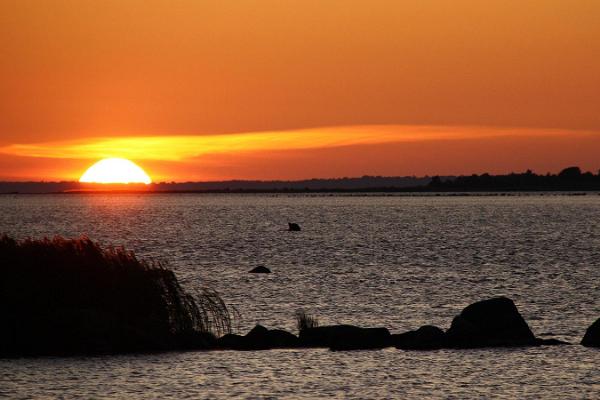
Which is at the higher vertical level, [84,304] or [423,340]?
[84,304]

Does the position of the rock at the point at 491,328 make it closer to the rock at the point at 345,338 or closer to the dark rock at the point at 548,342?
the dark rock at the point at 548,342

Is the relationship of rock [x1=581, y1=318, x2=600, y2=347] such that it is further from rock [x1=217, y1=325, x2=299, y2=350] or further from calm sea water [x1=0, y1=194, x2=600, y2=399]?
rock [x1=217, y1=325, x2=299, y2=350]

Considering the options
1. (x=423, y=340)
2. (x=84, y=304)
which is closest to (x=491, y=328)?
(x=423, y=340)

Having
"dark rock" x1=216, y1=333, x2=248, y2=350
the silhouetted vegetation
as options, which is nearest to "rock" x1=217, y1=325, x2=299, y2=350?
"dark rock" x1=216, y1=333, x2=248, y2=350

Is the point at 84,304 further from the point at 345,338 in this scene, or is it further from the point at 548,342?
the point at 548,342

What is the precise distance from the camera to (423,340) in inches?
1452

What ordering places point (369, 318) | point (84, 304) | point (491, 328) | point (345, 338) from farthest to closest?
point (369, 318) → point (491, 328) → point (345, 338) → point (84, 304)

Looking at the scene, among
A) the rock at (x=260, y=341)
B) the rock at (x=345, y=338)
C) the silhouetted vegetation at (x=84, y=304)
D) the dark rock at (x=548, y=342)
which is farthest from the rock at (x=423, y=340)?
the silhouetted vegetation at (x=84, y=304)

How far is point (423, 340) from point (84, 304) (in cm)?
1178

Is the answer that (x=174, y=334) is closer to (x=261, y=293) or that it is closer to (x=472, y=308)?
(x=472, y=308)

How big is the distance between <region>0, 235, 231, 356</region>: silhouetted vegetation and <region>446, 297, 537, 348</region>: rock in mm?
8891

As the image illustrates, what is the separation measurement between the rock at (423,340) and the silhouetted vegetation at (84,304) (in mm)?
6790

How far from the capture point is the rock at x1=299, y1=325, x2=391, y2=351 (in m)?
36.8

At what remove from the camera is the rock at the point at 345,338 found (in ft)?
121
